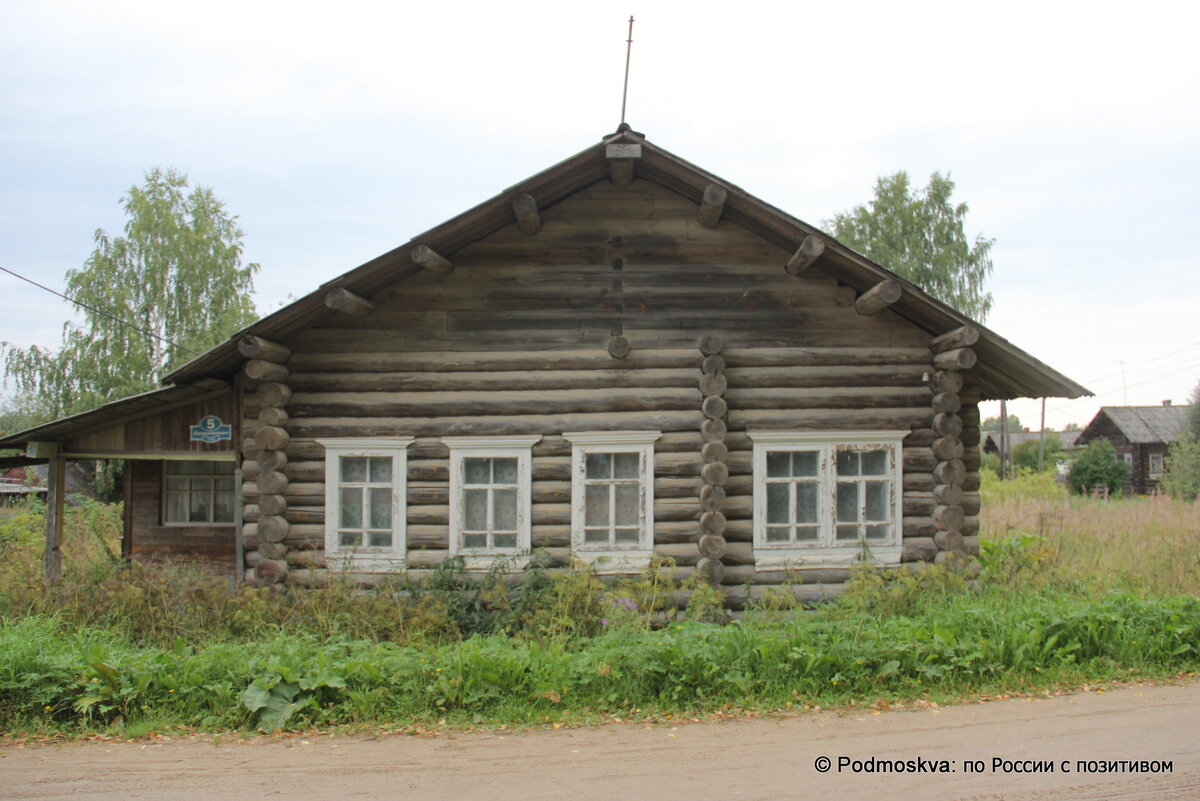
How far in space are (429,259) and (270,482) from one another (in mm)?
3065

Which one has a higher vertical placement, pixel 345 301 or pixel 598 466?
pixel 345 301

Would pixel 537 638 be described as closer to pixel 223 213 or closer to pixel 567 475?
pixel 567 475

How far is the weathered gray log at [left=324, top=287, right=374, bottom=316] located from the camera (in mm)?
8414

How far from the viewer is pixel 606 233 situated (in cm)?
929

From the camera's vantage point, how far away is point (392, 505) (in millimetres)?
9078

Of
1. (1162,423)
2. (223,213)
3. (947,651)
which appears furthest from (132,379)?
(1162,423)

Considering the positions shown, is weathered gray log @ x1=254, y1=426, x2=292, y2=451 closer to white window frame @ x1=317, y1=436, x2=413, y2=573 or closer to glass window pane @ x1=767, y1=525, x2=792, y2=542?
white window frame @ x1=317, y1=436, x2=413, y2=573

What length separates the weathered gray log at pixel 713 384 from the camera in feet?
29.2

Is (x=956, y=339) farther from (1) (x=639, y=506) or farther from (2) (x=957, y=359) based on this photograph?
(1) (x=639, y=506)

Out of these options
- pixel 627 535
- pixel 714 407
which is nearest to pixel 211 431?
pixel 627 535

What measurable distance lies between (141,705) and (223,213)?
27.4m

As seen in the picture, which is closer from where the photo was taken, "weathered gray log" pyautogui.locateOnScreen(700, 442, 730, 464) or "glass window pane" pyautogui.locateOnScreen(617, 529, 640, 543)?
"weathered gray log" pyautogui.locateOnScreen(700, 442, 730, 464)

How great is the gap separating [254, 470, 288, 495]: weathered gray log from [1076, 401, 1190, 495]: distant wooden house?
44485 mm

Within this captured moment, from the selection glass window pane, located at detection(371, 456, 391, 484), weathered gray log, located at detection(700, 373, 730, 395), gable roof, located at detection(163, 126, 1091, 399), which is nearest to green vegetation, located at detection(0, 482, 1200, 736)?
glass window pane, located at detection(371, 456, 391, 484)
